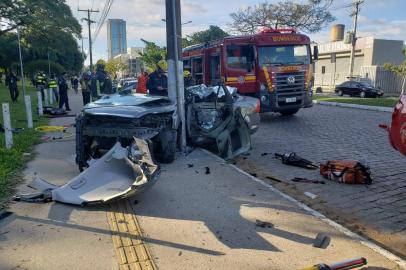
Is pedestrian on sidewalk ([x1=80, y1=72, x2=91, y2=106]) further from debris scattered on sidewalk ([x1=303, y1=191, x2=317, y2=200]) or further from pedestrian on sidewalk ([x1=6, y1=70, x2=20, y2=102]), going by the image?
debris scattered on sidewalk ([x1=303, y1=191, x2=317, y2=200])

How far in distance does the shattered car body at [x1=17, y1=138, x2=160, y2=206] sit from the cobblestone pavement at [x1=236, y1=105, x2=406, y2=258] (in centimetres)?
209

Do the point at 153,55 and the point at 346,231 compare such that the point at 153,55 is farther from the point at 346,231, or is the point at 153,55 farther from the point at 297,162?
the point at 346,231

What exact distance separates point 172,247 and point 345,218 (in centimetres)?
208

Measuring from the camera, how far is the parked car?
91.6 ft

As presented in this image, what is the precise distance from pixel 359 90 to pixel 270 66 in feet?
61.8

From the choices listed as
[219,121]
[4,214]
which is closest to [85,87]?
[219,121]

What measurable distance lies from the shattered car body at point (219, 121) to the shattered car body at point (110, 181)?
2715 millimetres

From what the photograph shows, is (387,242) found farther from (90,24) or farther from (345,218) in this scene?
(90,24)

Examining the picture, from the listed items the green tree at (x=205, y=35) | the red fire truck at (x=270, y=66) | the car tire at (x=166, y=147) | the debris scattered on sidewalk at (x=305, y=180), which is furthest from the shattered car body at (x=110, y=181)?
the green tree at (x=205, y=35)

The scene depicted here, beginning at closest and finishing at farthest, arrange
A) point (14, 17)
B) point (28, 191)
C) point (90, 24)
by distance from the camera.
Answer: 1. point (28, 191)
2. point (14, 17)
3. point (90, 24)

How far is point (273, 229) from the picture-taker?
4066 mm

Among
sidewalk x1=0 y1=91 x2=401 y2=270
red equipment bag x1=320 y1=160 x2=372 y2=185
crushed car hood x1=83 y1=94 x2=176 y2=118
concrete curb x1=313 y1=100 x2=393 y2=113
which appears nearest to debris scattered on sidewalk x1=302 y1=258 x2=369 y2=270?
sidewalk x1=0 y1=91 x2=401 y2=270

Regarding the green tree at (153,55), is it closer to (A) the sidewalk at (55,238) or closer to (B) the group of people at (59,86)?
(B) the group of people at (59,86)

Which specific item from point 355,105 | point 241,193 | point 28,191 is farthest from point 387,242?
point 355,105
